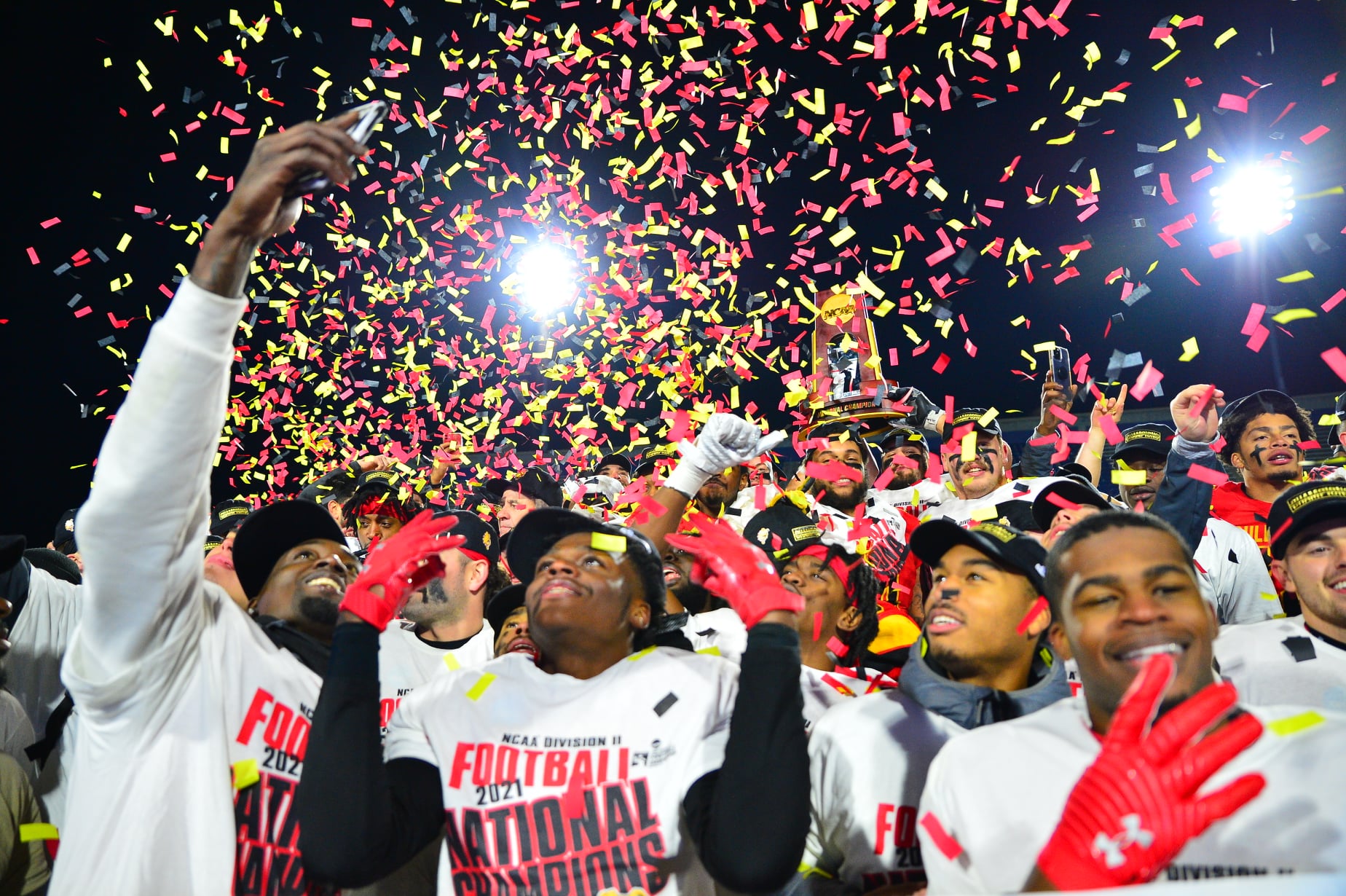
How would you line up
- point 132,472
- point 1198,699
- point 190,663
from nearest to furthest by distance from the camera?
point 1198,699
point 132,472
point 190,663

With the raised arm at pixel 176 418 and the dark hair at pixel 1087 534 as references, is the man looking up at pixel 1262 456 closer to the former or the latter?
the dark hair at pixel 1087 534

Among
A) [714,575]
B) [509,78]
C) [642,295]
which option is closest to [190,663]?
[714,575]

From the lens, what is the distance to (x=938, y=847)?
2312 millimetres

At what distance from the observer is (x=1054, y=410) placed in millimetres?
7859

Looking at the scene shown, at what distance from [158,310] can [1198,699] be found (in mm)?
15992

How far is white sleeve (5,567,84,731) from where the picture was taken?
4535mm

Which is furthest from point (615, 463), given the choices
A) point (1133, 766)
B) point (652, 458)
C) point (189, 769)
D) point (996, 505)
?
point (1133, 766)

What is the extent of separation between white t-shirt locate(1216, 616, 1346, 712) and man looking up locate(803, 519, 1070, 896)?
30.4 inches

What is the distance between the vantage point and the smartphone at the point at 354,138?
7.95ft

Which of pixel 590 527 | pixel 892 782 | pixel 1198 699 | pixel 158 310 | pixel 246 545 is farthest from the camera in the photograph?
pixel 158 310

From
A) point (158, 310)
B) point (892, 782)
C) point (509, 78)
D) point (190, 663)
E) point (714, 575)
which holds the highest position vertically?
point (509, 78)

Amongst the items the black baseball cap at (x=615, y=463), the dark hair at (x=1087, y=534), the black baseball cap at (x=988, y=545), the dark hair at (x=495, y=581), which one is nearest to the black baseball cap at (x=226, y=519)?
the dark hair at (x=495, y=581)

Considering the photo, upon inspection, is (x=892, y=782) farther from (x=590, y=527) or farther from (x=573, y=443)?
(x=573, y=443)

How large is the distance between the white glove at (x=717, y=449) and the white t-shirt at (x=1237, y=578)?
2.51 metres
